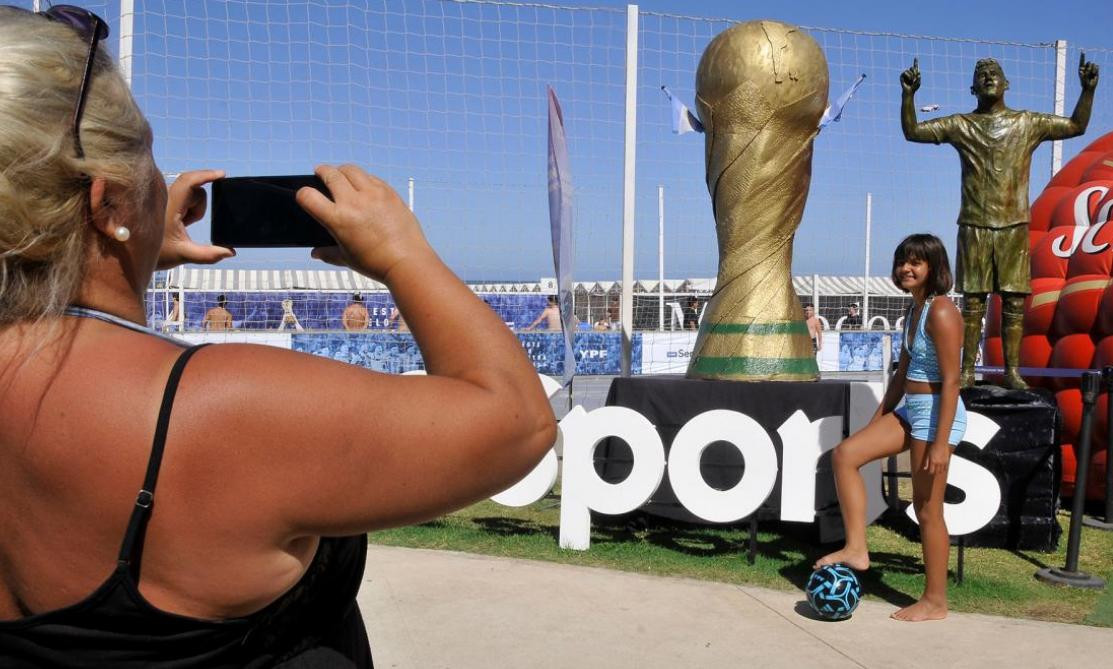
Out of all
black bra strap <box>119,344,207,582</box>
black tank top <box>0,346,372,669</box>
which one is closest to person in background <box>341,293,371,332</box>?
black tank top <box>0,346,372,669</box>

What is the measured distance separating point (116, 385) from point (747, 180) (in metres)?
4.85

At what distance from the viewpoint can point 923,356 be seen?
12.7 feet

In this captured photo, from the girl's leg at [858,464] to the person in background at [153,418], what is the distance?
11.1ft

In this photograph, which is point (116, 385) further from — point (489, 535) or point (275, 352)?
point (489, 535)

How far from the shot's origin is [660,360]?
1586cm

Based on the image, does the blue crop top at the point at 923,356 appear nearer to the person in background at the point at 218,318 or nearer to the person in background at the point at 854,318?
the person in background at the point at 218,318

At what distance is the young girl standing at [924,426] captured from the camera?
3781 mm

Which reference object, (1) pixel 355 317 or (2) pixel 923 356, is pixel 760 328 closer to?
(2) pixel 923 356

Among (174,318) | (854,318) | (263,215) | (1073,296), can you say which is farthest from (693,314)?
(263,215)

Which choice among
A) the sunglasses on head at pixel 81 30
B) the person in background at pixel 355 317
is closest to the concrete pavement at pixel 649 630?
the sunglasses on head at pixel 81 30

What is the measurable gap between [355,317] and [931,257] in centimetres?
799

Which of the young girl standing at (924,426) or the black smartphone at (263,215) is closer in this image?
the black smartphone at (263,215)

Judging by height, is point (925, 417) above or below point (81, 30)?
below

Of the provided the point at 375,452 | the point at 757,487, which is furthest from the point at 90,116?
the point at 757,487
